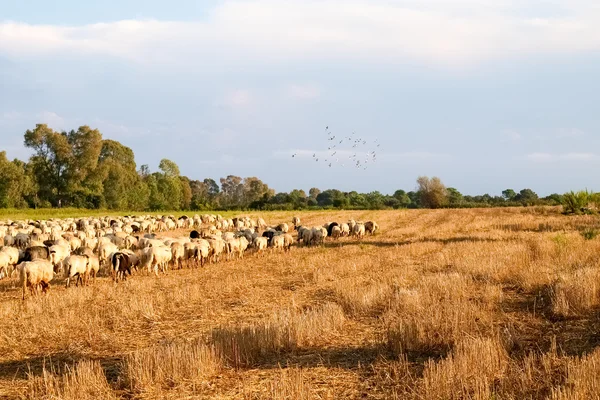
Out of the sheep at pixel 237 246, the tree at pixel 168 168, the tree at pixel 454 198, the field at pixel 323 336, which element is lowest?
the field at pixel 323 336

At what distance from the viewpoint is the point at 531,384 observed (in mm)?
6195

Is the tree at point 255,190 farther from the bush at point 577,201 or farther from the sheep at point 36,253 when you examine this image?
the sheep at point 36,253

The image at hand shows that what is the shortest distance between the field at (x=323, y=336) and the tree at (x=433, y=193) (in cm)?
7354

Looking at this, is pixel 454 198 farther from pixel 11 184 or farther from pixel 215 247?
pixel 215 247

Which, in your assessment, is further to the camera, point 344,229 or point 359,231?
point 359,231

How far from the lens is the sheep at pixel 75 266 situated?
14891 millimetres

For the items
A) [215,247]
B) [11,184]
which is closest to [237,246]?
[215,247]

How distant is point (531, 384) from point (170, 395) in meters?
4.59

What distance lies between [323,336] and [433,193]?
82745 mm

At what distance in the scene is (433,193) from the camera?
289ft

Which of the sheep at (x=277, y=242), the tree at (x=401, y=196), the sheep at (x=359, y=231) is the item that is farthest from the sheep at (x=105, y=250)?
the tree at (x=401, y=196)

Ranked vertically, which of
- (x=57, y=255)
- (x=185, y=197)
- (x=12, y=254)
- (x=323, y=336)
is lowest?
(x=323, y=336)

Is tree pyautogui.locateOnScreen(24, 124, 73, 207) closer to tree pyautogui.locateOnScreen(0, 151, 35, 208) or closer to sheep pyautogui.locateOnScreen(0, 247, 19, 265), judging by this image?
tree pyautogui.locateOnScreen(0, 151, 35, 208)

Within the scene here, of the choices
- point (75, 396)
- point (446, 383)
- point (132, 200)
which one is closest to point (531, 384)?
point (446, 383)
